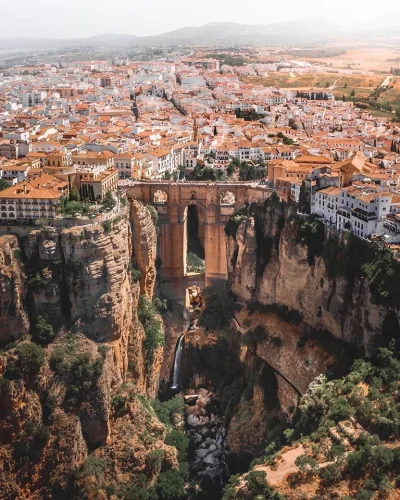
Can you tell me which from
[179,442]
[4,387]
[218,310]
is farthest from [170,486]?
[218,310]

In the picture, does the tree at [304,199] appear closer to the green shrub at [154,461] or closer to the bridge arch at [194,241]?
the bridge arch at [194,241]

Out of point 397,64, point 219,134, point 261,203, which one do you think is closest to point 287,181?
point 261,203

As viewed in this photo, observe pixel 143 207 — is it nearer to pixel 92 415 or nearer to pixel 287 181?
pixel 287 181

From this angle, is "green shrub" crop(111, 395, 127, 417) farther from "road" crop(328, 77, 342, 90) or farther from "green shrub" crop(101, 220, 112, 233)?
"road" crop(328, 77, 342, 90)

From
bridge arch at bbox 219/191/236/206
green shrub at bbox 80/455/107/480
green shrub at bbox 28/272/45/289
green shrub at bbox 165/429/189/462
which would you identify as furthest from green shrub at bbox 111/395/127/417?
bridge arch at bbox 219/191/236/206

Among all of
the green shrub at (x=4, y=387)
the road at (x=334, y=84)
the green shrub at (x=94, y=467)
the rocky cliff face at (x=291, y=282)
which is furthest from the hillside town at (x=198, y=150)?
the road at (x=334, y=84)

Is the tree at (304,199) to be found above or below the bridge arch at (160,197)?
above
